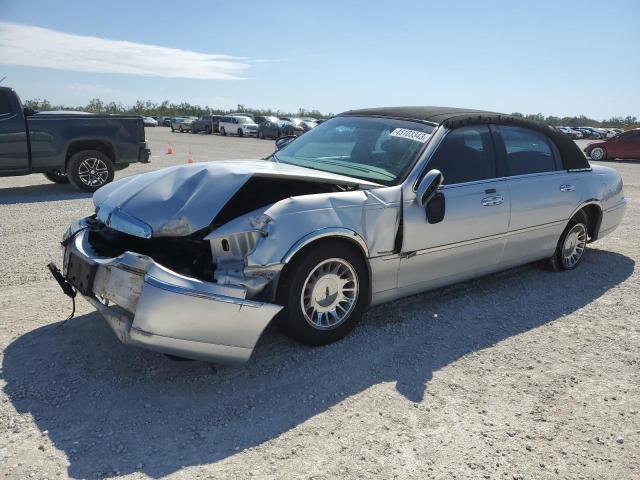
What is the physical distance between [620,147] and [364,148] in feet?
70.6

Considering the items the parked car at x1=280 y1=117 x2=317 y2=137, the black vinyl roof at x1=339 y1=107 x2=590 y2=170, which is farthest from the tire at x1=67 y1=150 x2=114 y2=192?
the parked car at x1=280 y1=117 x2=317 y2=137

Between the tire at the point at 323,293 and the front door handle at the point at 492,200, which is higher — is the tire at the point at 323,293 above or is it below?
below

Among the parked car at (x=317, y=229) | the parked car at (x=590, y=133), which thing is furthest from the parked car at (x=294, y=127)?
the parked car at (x=590, y=133)

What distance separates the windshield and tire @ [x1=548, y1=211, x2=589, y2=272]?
2194 millimetres

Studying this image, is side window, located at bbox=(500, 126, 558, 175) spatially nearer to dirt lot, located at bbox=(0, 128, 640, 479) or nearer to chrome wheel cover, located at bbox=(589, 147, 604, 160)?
dirt lot, located at bbox=(0, 128, 640, 479)

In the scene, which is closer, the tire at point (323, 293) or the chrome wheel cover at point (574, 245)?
the tire at point (323, 293)

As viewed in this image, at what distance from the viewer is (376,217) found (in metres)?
3.64

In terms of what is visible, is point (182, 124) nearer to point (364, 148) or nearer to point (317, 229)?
point (364, 148)

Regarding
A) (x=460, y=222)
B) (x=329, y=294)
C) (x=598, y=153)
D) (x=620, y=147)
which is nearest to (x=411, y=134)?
(x=460, y=222)

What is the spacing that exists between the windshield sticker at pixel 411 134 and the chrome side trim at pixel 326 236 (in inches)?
43.5

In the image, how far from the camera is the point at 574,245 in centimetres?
556

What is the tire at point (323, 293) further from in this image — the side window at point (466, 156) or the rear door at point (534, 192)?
the rear door at point (534, 192)

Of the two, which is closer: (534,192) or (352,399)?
(352,399)

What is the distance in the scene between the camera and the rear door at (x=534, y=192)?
4664mm
